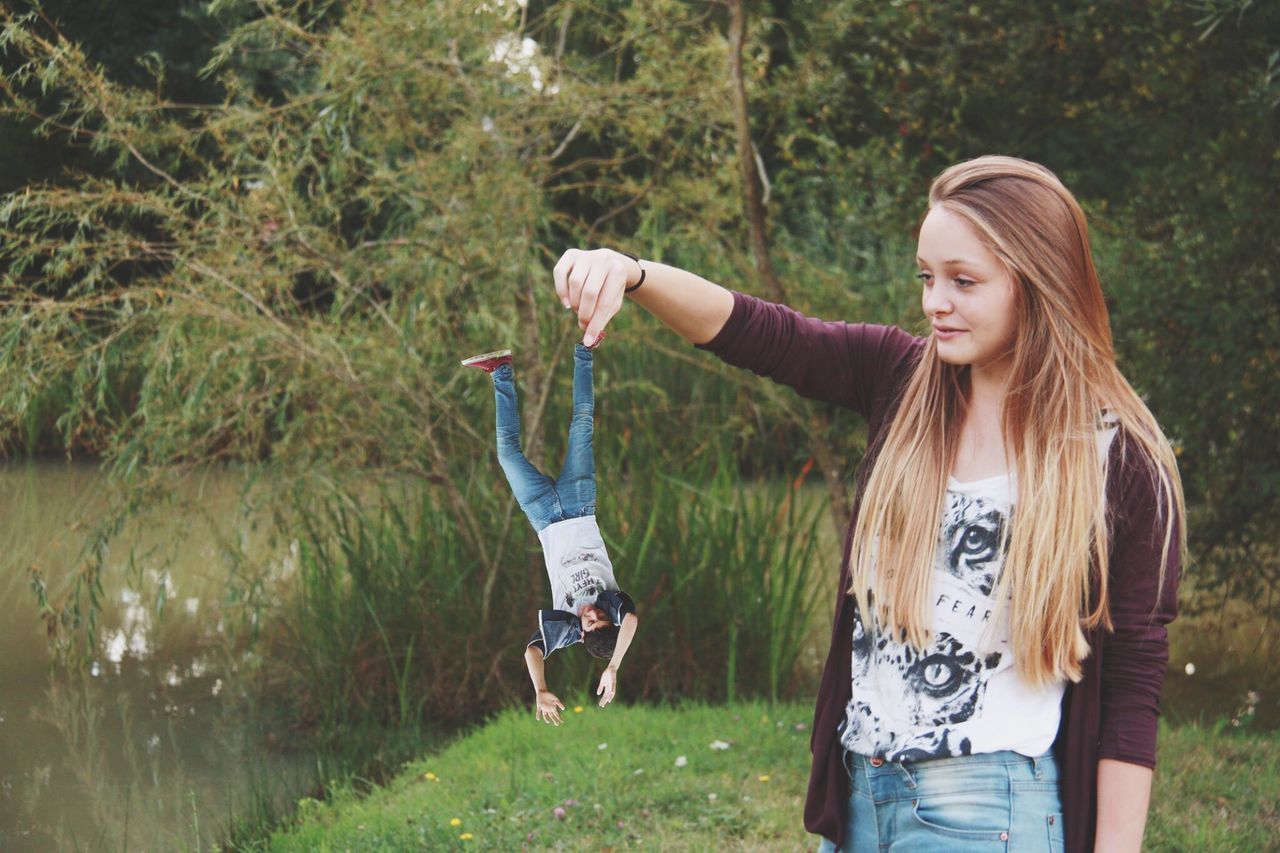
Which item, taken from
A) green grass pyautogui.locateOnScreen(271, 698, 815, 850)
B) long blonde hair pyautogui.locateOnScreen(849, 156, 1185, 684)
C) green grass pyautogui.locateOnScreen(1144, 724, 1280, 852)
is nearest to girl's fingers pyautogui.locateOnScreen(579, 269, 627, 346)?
long blonde hair pyautogui.locateOnScreen(849, 156, 1185, 684)

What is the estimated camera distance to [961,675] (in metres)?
1.60

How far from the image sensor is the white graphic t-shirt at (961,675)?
5.15 ft

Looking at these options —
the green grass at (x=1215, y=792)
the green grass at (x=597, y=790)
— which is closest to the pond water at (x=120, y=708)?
the green grass at (x=597, y=790)

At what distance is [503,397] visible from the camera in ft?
4.97

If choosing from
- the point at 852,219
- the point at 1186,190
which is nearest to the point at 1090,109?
the point at 1186,190

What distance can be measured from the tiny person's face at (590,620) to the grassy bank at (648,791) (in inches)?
76.1

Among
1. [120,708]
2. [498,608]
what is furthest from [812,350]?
[120,708]

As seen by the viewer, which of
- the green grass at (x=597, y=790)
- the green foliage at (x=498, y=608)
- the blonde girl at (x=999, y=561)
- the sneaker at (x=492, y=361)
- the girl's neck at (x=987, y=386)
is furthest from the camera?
the green foliage at (x=498, y=608)

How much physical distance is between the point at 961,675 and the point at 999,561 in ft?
0.48

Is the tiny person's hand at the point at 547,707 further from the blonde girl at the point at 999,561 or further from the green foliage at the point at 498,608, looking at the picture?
the green foliage at the point at 498,608

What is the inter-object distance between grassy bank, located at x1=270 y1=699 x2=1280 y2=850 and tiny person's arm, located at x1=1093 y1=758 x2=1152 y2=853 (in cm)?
182

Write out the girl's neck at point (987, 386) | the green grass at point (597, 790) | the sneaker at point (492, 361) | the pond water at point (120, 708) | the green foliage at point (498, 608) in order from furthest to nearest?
the green foliage at point (498, 608) → the pond water at point (120, 708) → the green grass at point (597, 790) → the girl's neck at point (987, 386) → the sneaker at point (492, 361)

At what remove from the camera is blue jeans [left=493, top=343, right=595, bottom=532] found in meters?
1.50

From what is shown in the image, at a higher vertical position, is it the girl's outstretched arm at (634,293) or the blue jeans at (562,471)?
the girl's outstretched arm at (634,293)
